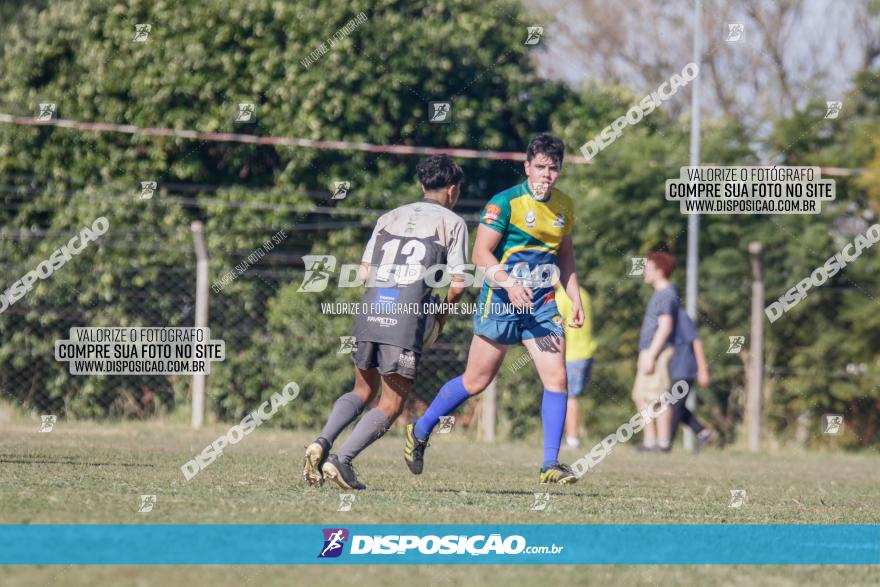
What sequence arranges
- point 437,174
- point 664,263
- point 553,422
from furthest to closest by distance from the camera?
point 664,263 → point 553,422 → point 437,174

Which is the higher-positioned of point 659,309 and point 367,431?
point 659,309

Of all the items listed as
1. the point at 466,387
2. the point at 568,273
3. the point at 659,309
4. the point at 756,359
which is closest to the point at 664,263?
the point at 659,309

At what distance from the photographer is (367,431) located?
7.67m

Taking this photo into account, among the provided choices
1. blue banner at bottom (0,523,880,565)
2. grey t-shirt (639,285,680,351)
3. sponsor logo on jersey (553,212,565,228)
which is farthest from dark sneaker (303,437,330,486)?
grey t-shirt (639,285,680,351)

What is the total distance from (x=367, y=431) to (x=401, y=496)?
47 centimetres

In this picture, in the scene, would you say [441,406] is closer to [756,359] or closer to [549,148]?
[549,148]

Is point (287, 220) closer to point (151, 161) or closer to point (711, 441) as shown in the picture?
point (151, 161)

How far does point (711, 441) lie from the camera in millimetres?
17375

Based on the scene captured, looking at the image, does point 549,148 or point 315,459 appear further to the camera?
point 549,148

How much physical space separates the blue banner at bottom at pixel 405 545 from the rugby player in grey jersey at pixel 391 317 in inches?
71.8

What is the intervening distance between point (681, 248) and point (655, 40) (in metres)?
15.0

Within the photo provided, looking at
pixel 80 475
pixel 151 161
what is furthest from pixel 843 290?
pixel 80 475

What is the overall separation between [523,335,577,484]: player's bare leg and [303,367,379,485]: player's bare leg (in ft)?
3.61

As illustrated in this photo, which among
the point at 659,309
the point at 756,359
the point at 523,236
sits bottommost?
the point at 756,359
